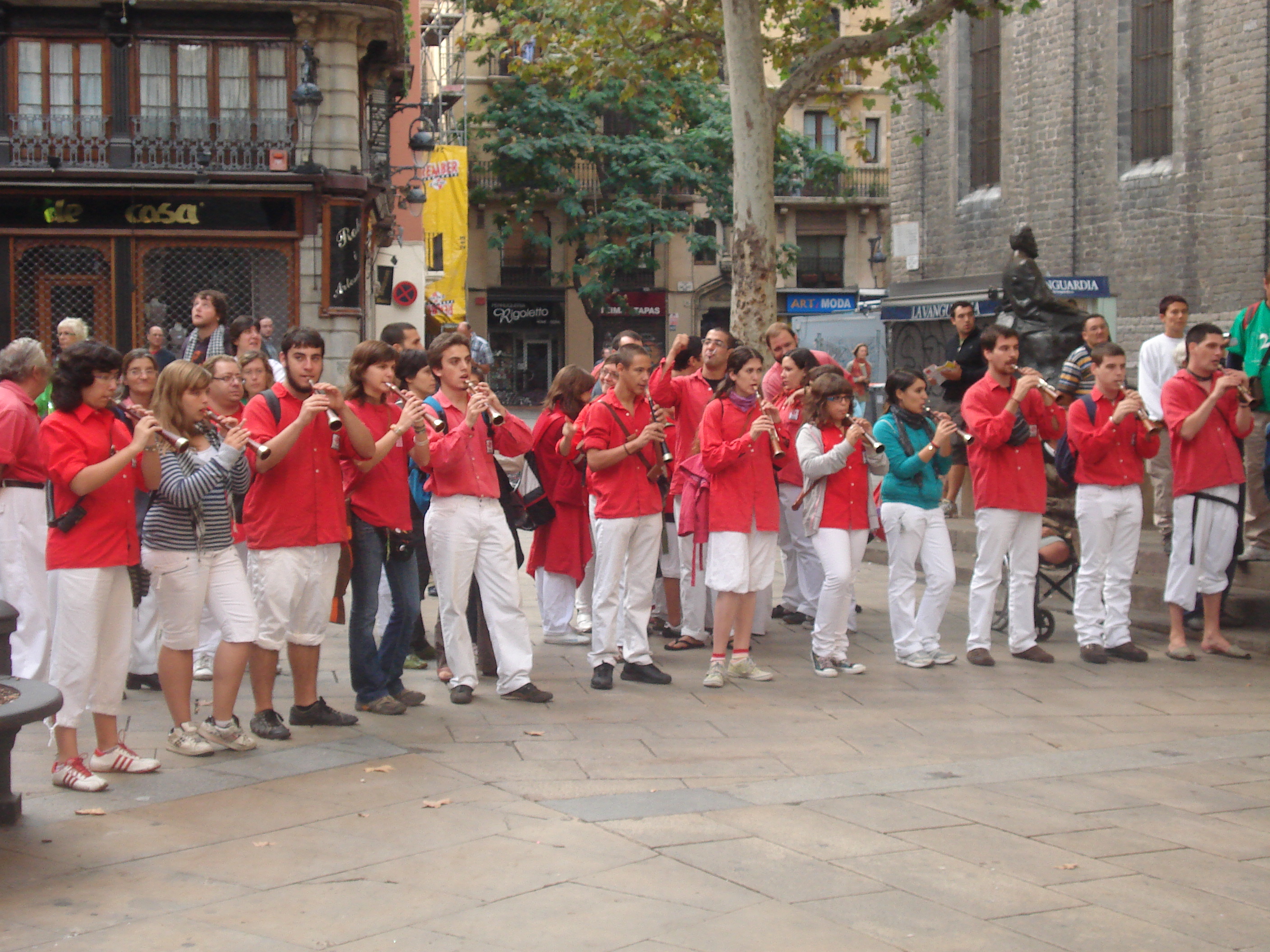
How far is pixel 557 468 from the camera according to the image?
943cm

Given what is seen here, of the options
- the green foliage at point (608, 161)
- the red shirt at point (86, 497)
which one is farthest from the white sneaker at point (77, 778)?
the green foliage at point (608, 161)

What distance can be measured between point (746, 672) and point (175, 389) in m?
3.75

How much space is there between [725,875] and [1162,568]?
7.24m

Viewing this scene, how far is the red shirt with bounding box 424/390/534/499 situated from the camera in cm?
758

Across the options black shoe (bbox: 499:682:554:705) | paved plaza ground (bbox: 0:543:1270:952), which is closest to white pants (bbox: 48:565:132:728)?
paved plaza ground (bbox: 0:543:1270:952)

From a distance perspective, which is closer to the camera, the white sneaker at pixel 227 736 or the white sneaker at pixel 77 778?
the white sneaker at pixel 77 778

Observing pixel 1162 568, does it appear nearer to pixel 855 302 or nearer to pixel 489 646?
pixel 489 646

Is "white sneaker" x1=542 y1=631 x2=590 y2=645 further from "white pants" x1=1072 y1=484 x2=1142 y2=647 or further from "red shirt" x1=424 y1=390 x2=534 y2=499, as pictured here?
"white pants" x1=1072 y1=484 x2=1142 y2=647

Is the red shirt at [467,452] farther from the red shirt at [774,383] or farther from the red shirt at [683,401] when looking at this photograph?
the red shirt at [774,383]

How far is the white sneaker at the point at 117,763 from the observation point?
6.23m

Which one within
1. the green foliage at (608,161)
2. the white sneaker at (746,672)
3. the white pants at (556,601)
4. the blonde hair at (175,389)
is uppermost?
the green foliage at (608,161)

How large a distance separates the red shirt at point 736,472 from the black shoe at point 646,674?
0.89 m

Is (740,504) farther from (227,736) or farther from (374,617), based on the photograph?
(227,736)

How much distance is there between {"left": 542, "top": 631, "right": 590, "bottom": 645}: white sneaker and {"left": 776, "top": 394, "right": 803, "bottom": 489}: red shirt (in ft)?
5.75
